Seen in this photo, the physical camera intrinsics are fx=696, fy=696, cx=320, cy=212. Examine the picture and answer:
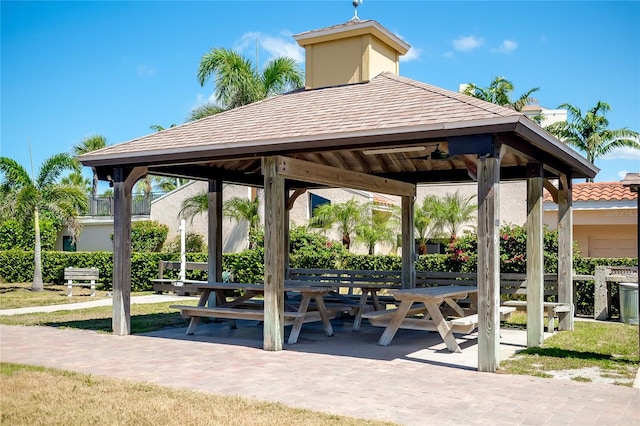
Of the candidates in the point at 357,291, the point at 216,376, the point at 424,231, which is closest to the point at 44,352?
the point at 216,376

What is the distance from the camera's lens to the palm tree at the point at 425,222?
2514cm

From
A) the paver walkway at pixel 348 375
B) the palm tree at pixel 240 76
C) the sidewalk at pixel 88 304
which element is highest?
the palm tree at pixel 240 76

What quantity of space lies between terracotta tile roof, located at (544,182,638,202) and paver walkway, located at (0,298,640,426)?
1299 centimetres

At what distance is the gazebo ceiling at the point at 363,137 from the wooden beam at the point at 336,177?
26 cm

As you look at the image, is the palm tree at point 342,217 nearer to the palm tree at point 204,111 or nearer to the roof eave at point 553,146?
the palm tree at point 204,111

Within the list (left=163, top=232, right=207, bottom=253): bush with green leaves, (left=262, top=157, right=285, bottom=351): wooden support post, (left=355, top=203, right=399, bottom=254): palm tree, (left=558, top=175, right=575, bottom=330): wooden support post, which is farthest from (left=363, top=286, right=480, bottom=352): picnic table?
(left=163, top=232, right=207, bottom=253): bush with green leaves

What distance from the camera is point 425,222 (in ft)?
82.4

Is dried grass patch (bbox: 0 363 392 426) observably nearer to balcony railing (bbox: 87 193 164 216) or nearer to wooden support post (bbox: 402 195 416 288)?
wooden support post (bbox: 402 195 416 288)

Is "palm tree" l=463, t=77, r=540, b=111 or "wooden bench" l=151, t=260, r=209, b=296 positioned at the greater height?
"palm tree" l=463, t=77, r=540, b=111

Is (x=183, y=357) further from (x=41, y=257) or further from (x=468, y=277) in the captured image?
(x=41, y=257)

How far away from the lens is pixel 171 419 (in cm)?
612

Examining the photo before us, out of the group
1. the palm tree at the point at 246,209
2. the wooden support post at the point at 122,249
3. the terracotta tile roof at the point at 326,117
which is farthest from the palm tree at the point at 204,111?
the wooden support post at the point at 122,249

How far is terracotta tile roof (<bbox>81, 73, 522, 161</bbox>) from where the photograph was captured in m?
9.19

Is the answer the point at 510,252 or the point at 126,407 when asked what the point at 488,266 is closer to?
the point at 126,407
